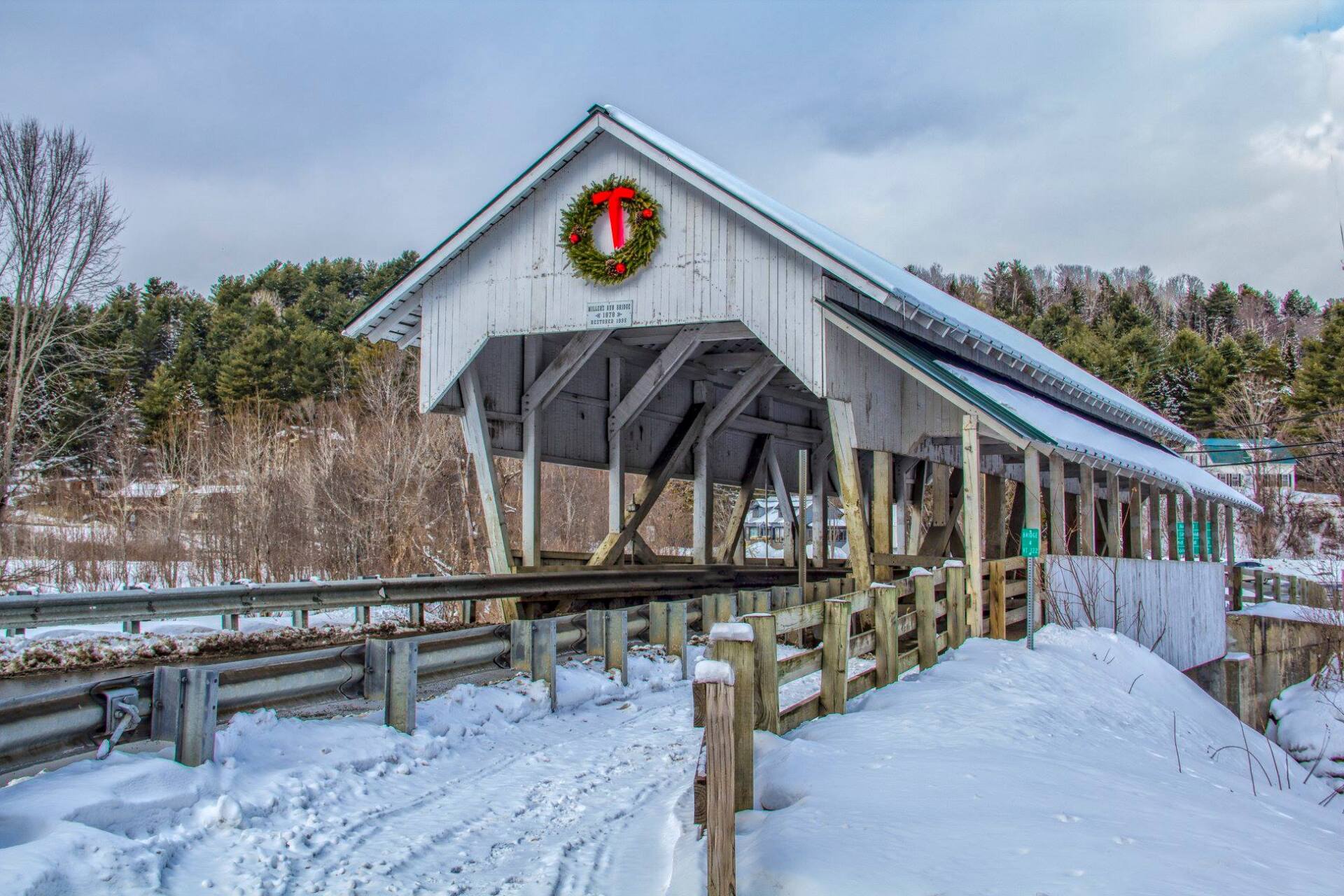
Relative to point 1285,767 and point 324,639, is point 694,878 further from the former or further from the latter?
point 1285,767

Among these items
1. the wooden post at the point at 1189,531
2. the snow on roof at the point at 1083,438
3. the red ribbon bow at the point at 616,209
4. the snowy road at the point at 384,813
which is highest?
the red ribbon bow at the point at 616,209

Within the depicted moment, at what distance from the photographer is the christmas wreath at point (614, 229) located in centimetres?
1344

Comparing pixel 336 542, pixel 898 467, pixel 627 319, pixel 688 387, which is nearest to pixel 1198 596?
pixel 898 467

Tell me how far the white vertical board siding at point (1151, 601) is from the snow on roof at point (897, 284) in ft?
11.5

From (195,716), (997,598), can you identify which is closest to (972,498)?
(997,598)

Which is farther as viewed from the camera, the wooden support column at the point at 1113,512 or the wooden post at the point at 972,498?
the wooden support column at the point at 1113,512

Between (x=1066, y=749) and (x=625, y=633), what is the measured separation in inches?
157

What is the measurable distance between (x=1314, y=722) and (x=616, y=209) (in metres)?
15.2

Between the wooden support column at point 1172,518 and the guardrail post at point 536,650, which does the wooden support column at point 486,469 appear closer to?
the guardrail post at point 536,650

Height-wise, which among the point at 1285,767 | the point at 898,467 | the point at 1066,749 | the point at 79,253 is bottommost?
the point at 1285,767

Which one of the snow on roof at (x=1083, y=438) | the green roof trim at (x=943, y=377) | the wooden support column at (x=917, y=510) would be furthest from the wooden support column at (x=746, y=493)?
the green roof trim at (x=943, y=377)

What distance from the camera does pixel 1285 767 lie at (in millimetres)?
10453

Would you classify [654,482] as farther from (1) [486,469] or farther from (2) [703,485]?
(1) [486,469]

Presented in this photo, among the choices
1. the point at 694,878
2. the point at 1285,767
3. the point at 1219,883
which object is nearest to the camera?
the point at 1219,883
